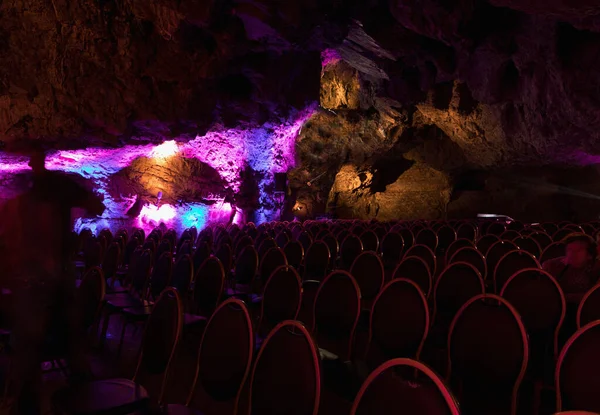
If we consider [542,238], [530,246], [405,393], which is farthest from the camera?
[542,238]

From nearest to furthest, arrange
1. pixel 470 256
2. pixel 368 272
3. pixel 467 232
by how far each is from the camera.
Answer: pixel 368 272, pixel 470 256, pixel 467 232

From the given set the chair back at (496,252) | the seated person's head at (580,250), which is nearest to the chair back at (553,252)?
the chair back at (496,252)

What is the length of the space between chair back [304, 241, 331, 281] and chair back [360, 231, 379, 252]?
74.6 inches

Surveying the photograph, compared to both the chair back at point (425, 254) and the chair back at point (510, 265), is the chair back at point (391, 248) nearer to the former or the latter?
the chair back at point (425, 254)

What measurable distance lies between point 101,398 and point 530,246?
6.15 meters

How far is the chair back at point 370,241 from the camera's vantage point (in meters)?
7.86

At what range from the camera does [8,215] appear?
309cm

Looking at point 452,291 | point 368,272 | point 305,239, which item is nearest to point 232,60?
point 305,239

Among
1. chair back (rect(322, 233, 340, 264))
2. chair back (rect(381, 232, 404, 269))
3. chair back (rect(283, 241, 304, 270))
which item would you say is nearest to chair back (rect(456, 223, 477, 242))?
chair back (rect(381, 232, 404, 269))

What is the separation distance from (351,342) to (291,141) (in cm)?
1197

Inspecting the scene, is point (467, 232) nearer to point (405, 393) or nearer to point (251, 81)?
point (251, 81)

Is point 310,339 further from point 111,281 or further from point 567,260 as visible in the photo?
point 111,281

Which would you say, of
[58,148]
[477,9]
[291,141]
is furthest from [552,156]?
[58,148]

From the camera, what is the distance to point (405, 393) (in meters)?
1.64
